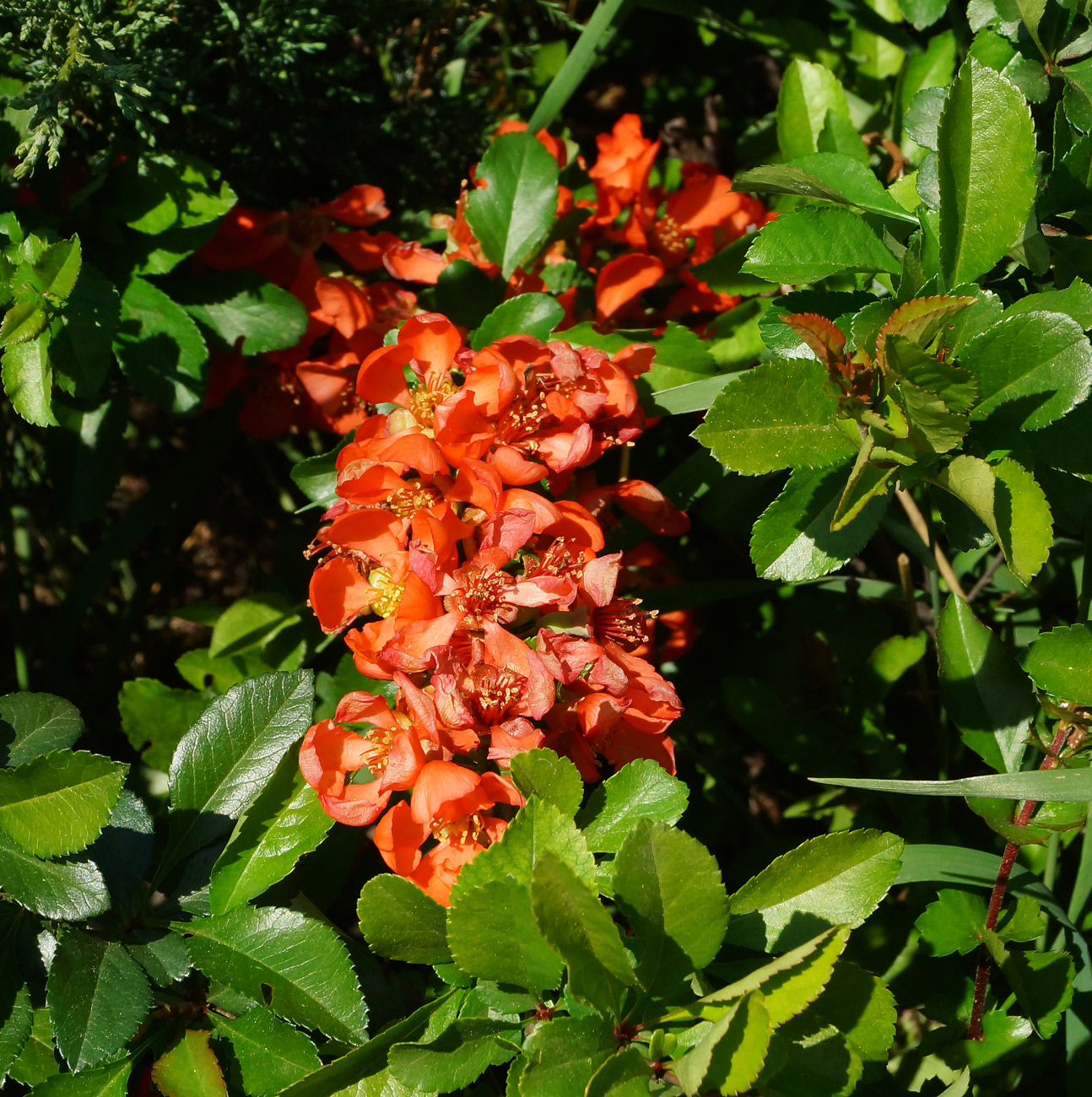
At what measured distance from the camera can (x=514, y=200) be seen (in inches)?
50.6

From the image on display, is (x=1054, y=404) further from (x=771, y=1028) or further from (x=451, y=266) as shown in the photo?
(x=451, y=266)

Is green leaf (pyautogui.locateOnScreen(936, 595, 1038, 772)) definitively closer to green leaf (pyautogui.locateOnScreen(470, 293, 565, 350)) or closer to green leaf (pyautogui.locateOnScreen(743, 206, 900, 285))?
green leaf (pyautogui.locateOnScreen(743, 206, 900, 285))

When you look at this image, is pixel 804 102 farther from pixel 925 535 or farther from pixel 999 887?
pixel 999 887

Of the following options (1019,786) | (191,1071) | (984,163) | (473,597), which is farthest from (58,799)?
(984,163)

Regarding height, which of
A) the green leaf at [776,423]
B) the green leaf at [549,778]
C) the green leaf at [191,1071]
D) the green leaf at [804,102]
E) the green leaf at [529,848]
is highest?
the green leaf at [804,102]

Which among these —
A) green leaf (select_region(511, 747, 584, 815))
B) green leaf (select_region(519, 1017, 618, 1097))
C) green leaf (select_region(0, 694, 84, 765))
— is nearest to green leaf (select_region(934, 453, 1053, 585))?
green leaf (select_region(511, 747, 584, 815))

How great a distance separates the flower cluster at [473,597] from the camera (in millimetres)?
887

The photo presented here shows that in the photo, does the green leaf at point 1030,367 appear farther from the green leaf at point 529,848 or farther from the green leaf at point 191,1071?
the green leaf at point 191,1071

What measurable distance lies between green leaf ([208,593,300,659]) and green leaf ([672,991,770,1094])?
3.23ft

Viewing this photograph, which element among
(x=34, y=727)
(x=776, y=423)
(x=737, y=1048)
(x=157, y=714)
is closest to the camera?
(x=737, y=1048)

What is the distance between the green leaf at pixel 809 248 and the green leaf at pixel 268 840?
0.74m

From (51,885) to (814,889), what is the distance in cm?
70

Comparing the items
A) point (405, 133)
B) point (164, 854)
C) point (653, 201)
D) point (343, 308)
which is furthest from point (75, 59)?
point (164, 854)

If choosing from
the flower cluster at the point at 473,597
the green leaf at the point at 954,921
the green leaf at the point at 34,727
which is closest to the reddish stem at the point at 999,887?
the green leaf at the point at 954,921
